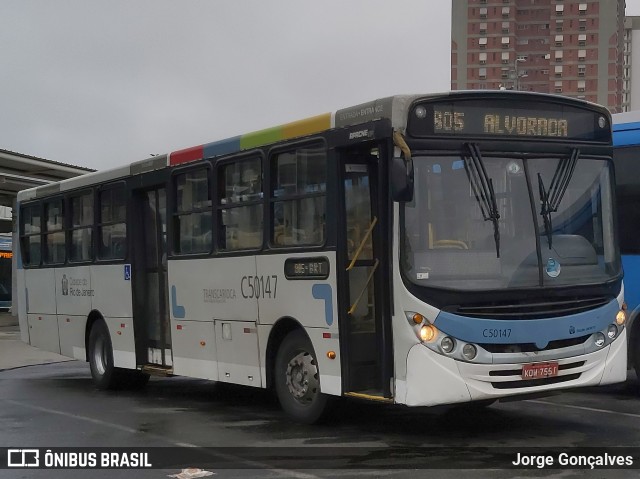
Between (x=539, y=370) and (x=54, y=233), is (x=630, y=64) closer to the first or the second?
(x=54, y=233)

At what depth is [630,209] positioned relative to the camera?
1252cm

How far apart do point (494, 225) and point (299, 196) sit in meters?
2.20

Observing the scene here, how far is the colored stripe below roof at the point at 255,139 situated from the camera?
10062mm

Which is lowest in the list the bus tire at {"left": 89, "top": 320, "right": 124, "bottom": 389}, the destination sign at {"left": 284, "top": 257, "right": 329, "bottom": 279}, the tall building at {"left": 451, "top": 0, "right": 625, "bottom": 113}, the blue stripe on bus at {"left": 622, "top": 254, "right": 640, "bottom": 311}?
the bus tire at {"left": 89, "top": 320, "right": 124, "bottom": 389}

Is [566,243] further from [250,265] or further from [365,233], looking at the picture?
[250,265]

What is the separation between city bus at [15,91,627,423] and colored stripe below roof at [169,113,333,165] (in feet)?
0.09

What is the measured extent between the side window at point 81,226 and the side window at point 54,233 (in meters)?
0.39

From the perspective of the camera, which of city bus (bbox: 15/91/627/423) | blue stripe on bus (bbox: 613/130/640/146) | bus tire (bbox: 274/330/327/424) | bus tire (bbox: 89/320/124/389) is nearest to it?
city bus (bbox: 15/91/627/423)

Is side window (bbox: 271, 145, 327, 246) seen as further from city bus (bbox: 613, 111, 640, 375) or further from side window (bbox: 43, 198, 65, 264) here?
side window (bbox: 43, 198, 65, 264)

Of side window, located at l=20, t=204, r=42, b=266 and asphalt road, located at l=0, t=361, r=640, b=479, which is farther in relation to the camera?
side window, located at l=20, t=204, r=42, b=266

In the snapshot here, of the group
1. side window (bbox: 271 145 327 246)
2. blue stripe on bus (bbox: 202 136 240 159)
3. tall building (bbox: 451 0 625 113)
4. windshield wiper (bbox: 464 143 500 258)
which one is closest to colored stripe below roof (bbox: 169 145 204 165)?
blue stripe on bus (bbox: 202 136 240 159)

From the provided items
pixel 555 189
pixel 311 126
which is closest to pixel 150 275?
pixel 311 126

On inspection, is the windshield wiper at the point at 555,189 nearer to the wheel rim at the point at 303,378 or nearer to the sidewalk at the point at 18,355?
the wheel rim at the point at 303,378

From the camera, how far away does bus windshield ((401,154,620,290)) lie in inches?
347
